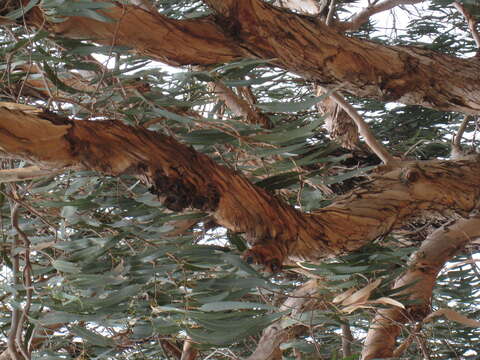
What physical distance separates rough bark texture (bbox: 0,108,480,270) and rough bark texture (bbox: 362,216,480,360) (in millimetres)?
230

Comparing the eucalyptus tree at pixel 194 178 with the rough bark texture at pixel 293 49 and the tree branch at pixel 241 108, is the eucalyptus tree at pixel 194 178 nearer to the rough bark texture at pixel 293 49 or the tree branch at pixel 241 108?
the rough bark texture at pixel 293 49

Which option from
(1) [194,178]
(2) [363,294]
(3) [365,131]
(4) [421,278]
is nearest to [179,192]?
(1) [194,178]

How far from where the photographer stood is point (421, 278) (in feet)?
3.77

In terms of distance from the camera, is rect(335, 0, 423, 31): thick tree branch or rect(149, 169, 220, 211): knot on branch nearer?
rect(149, 169, 220, 211): knot on branch

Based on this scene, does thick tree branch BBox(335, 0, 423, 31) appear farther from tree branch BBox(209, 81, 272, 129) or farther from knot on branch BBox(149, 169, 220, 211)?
knot on branch BBox(149, 169, 220, 211)

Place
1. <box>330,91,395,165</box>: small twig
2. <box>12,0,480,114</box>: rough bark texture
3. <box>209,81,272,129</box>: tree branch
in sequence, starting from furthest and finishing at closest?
<box>209,81,272,129</box>: tree branch < <box>330,91,395,165</box>: small twig < <box>12,0,480,114</box>: rough bark texture

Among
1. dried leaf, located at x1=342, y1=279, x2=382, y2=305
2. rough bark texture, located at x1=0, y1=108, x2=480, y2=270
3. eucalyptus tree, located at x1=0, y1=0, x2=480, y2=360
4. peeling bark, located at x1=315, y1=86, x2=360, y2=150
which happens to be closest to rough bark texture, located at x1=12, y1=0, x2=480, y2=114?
eucalyptus tree, located at x1=0, y1=0, x2=480, y2=360

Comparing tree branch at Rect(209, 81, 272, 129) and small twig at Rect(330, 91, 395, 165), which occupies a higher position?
tree branch at Rect(209, 81, 272, 129)

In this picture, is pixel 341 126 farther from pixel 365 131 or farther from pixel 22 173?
pixel 22 173

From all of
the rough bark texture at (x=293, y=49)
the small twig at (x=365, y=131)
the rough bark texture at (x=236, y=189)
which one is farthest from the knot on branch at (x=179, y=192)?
the small twig at (x=365, y=131)

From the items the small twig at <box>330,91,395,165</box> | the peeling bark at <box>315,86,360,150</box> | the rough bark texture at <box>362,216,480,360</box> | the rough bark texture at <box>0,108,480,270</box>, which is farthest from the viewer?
the peeling bark at <box>315,86,360,150</box>

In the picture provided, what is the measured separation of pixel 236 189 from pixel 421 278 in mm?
570

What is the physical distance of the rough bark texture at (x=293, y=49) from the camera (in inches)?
29.2

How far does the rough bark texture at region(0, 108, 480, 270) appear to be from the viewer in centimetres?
58
